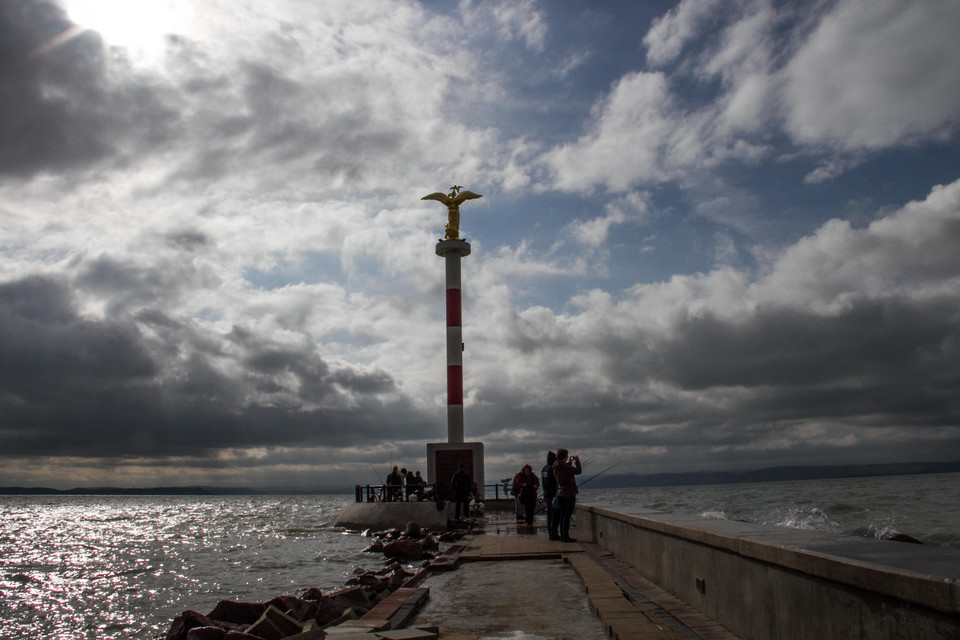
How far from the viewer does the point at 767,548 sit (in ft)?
15.4

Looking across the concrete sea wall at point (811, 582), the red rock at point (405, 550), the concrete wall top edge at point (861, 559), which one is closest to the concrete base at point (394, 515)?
the red rock at point (405, 550)

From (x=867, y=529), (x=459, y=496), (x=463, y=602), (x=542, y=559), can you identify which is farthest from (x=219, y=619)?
(x=867, y=529)

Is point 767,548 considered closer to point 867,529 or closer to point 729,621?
point 729,621

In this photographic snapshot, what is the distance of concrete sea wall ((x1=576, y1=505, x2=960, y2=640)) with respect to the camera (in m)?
3.15

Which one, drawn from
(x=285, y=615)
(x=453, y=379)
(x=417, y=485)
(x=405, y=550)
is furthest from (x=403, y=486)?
(x=285, y=615)

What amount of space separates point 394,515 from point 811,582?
2490 cm

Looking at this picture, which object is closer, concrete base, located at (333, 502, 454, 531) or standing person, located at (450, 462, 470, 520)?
standing person, located at (450, 462, 470, 520)

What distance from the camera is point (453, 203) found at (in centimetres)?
3809

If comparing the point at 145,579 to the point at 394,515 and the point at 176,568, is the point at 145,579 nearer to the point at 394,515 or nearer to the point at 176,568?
the point at 176,568

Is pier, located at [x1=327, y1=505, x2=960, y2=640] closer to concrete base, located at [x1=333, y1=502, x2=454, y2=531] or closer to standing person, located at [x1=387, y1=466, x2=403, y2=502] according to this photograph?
concrete base, located at [x1=333, y1=502, x2=454, y2=531]

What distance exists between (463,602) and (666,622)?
237cm

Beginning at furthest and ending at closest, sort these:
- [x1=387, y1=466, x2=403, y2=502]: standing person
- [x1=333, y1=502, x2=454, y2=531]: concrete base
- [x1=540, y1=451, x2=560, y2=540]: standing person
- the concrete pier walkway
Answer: [x1=387, y1=466, x2=403, y2=502]: standing person < [x1=333, y1=502, x2=454, y2=531]: concrete base < [x1=540, y1=451, x2=560, y2=540]: standing person < the concrete pier walkway

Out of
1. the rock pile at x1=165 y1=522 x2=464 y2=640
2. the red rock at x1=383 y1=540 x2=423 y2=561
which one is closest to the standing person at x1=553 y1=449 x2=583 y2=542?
the rock pile at x1=165 y1=522 x2=464 y2=640

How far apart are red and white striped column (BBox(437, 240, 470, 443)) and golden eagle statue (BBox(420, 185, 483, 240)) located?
2.66 feet
